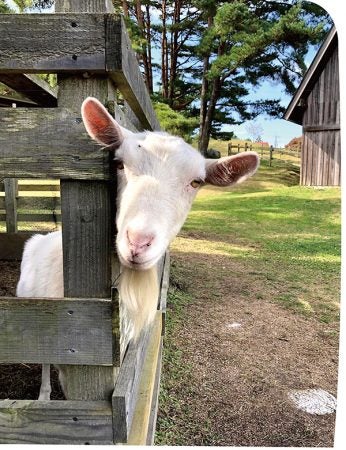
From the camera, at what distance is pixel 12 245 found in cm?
325

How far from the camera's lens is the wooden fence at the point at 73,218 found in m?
0.73

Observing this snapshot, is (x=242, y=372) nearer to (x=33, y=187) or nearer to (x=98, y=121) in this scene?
(x=98, y=121)

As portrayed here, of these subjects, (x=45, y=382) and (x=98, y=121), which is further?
(x=45, y=382)

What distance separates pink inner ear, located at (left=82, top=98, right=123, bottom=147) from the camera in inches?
29.3

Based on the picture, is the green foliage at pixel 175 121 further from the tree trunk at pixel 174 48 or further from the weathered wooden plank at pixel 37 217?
the weathered wooden plank at pixel 37 217

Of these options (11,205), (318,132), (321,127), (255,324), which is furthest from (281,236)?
(318,132)

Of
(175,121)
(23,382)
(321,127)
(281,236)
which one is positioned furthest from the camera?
(321,127)

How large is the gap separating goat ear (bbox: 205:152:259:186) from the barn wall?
6.00 metres

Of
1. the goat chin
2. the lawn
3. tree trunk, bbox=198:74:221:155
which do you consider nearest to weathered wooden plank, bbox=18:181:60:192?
the lawn

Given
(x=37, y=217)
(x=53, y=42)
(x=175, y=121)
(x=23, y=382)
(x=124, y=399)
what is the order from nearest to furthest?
(x=53, y=42)
(x=124, y=399)
(x=23, y=382)
(x=175, y=121)
(x=37, y=217)

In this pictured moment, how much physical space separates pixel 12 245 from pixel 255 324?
6.31ft

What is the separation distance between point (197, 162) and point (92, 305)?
15.3 inches

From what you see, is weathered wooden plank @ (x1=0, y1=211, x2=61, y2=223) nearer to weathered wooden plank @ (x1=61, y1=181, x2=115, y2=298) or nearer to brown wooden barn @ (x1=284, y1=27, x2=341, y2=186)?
weathered wooden plank @ (x1=61, y1=181, x2=115, y2=298)

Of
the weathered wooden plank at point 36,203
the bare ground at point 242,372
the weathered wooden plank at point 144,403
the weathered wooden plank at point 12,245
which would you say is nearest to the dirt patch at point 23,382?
the bare ground at point 242,372
